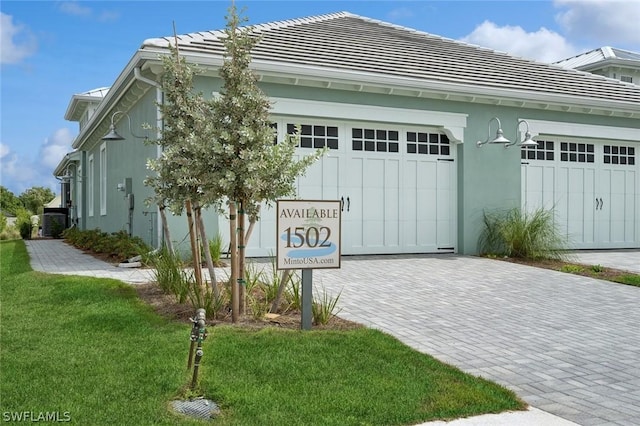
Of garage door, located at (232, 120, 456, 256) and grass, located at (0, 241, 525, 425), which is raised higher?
garage door, located at (232, 120, 456, 256)

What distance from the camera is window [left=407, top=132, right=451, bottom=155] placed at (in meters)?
13.0

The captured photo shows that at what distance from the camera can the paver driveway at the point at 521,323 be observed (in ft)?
14.8

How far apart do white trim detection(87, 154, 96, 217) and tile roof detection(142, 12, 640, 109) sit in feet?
33.4

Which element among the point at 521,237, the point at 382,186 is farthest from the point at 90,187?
the point at 521,237

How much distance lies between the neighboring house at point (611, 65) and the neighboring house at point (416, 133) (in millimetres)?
8682

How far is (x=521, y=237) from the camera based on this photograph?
12.4 meters

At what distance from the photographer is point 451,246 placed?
13344 millimetres

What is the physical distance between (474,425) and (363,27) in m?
13.9

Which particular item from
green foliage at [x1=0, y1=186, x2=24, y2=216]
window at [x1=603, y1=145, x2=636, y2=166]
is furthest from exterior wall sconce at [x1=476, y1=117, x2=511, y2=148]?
green foliage at [x1=0, y1=186, x2=24, y2=216]

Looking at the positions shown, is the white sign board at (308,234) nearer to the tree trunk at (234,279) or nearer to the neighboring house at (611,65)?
the tree trunk at (234,279)

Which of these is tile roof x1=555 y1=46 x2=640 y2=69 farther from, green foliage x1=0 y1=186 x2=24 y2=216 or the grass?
green foliage x1=0 y1=186 x2=24 y2=216

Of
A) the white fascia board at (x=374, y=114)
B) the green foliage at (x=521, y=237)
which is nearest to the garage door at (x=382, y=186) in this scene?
the white fascia board at (x=374, y=114)

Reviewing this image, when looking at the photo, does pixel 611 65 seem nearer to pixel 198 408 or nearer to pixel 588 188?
pixel 588 188

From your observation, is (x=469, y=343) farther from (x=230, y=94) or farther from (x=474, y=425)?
(x=230, y=94)
